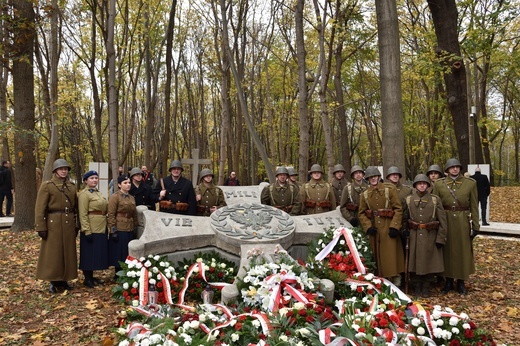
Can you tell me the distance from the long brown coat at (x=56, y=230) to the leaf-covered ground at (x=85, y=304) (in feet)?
1.14

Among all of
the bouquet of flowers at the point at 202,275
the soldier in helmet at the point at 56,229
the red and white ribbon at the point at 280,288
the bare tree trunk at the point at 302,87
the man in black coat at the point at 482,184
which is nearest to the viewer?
the red and white ribbon at the point at 280,288

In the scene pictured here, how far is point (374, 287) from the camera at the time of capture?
5348 mm

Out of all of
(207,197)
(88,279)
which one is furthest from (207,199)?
(88,279)

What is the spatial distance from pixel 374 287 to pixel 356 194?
2252 millimetres

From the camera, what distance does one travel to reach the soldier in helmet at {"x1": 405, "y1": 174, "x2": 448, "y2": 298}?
645cm

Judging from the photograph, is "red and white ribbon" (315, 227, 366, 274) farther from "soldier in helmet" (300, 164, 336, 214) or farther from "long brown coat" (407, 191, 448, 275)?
"soldier in helmet" (300, 164, 336, 214)

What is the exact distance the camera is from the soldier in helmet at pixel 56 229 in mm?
6367

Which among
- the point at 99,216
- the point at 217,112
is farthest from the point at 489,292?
the point at 217,112

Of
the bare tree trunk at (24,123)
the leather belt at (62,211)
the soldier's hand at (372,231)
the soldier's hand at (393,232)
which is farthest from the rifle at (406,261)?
the bare tree trunk at (24,123)

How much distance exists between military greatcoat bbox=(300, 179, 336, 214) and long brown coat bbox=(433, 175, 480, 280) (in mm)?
1918

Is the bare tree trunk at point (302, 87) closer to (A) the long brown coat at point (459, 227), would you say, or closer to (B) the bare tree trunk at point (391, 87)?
(B) the bare tree trunk at point (391, 87)

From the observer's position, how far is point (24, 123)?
434 inches

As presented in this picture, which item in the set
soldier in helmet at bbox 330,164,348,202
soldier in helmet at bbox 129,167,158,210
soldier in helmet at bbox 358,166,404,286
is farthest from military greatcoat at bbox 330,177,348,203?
soldier in helmet at bbox 129,167,158,210

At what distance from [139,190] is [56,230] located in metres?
1.66
